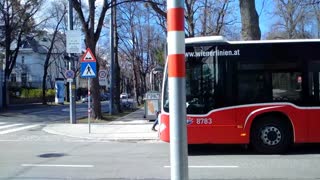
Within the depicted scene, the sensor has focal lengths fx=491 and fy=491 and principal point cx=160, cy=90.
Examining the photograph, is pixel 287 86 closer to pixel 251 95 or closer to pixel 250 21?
pixel 251 95

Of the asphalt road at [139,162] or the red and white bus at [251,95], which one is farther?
the red and white bus at [251,95]

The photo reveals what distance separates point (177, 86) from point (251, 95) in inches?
349

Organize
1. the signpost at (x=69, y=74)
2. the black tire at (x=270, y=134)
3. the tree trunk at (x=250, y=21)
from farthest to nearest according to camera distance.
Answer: the signpost at (x=69, y=74) → the tree trunk at (x=250, y=21) → the black tire at (x=270, y=134)

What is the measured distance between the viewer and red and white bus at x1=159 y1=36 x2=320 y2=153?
40.6 feet

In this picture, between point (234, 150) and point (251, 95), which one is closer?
point (251, 95)

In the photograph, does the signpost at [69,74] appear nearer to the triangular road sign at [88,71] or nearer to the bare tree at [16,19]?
the triangular road sign at [88,71]

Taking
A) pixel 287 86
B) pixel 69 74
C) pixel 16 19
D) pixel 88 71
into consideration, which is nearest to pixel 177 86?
pixel 287 86

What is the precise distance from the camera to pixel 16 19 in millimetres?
51781

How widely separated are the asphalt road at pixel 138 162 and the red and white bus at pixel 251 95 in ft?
1.91

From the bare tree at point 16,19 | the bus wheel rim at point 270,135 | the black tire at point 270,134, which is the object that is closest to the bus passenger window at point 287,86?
the black tire at point 270,134

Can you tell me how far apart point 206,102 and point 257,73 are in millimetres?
1491

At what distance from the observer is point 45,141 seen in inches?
679

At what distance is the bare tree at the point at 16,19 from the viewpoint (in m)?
50.6

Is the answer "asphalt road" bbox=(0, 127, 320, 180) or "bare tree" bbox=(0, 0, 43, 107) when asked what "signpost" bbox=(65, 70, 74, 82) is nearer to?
"asphalt road" bbox=(0, 127, 320, 180)
